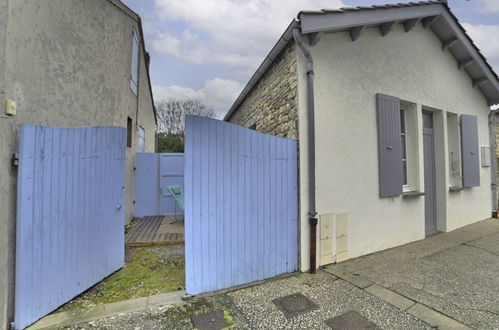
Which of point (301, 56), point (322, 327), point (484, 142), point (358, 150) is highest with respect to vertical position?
point (301, 56)

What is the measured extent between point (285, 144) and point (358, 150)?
1482mm

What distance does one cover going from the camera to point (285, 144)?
3.35m

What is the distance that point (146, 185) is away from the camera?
698cm

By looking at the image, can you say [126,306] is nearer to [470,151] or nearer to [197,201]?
[197,201]

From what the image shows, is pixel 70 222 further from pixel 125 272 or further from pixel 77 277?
pixel 125 272

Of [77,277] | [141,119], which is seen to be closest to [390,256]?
[77,277]

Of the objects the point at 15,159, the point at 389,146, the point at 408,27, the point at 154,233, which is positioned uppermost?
the point at 408,27

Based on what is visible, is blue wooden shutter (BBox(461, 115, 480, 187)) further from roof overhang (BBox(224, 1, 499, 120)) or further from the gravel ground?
the gravel ground

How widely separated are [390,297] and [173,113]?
21080 millimetres

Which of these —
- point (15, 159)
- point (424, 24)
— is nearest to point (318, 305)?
point (15, 159)

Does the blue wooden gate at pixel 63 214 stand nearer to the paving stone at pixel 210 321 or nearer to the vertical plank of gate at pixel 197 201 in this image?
the vertical plank of gate at pixel 197 201

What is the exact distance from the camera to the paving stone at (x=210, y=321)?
2.18m

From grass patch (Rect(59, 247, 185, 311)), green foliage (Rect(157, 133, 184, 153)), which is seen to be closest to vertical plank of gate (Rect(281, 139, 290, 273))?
grass patch (Rect(59, 247, 185, 311))

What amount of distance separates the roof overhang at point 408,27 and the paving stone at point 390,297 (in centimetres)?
353
